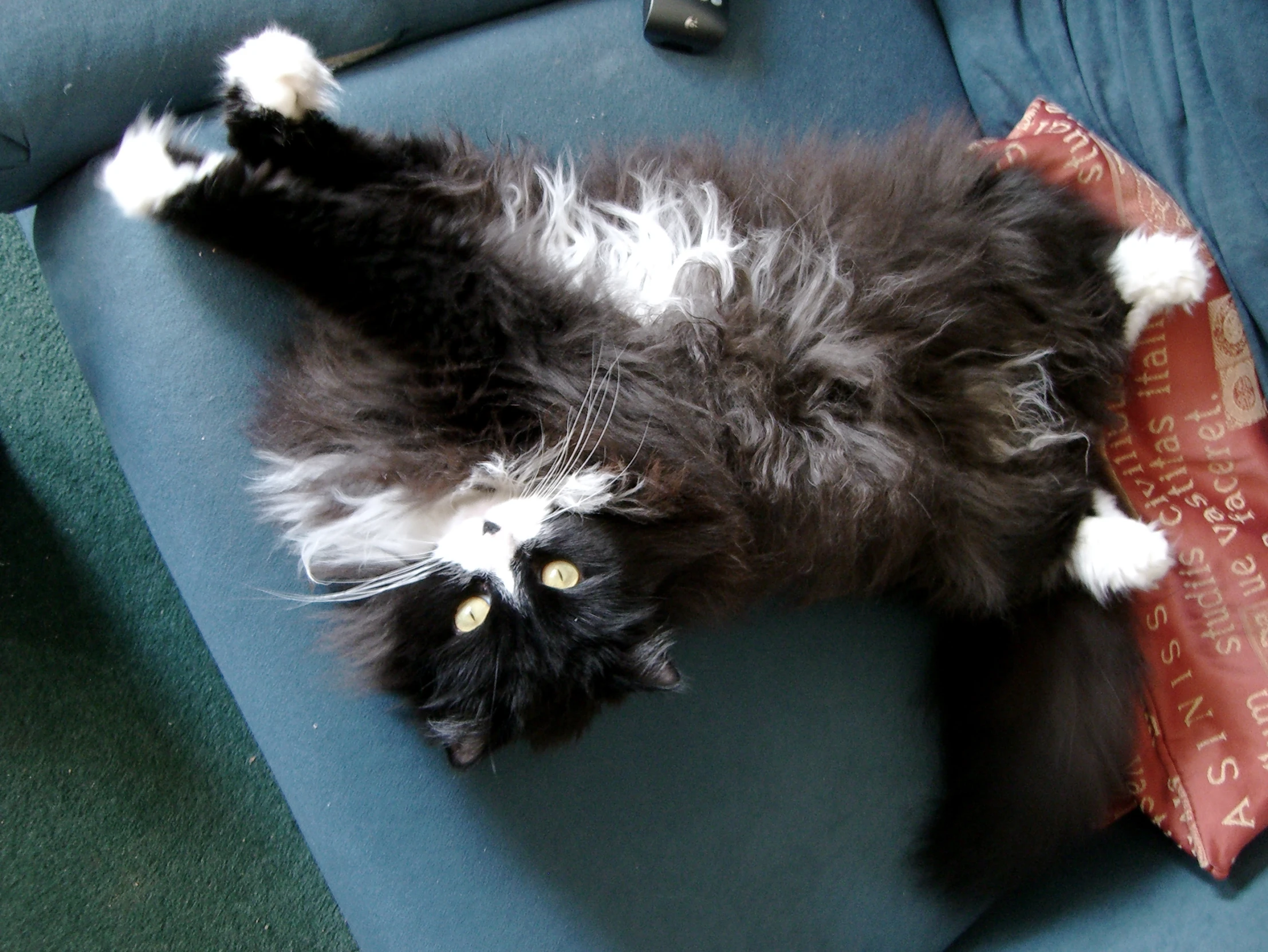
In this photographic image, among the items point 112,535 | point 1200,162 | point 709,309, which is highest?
point 1200,162

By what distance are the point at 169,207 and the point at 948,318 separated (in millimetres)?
1118

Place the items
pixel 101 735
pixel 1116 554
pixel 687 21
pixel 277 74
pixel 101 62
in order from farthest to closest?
1. pixel 101 735
2. pixel 687 21
3. pixel 1116 554
4. pixel 101 62
5. pixel 277 74

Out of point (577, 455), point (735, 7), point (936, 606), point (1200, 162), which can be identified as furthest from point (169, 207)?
point (1200, 162)

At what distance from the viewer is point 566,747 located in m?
1.25

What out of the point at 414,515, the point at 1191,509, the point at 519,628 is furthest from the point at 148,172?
the point at 1191,509

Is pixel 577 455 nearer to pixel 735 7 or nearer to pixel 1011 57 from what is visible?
pixel 735 7

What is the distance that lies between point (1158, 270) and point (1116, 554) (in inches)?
18.1

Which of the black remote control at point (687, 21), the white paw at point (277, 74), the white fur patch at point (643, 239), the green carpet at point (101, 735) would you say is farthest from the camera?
the green carpet at point (101, 735)

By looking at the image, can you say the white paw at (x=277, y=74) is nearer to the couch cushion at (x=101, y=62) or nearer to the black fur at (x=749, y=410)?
the black fur at (x=749, y=410)

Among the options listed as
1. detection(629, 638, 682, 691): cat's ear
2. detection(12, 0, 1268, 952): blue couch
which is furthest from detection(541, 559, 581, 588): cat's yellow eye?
detection(12, 0, 1268, 952): blue couch

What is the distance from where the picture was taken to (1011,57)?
153 cm

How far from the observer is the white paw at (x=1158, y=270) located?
127 centimetres

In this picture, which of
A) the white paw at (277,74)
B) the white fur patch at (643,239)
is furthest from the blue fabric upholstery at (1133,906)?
the white paw at (277,74)

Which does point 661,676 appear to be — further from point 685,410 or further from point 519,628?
point 685,410
